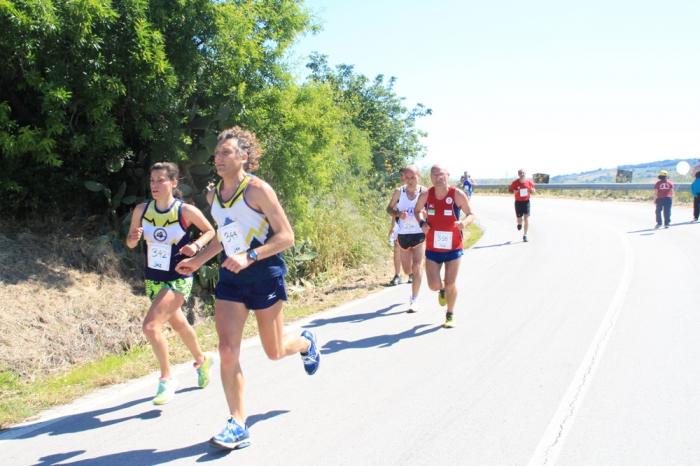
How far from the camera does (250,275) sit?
A: 14.2ft

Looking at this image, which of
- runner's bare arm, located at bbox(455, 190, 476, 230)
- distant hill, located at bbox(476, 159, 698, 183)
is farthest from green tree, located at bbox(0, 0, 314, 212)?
distant hill, located at bbox(476, 159, 698, 183)

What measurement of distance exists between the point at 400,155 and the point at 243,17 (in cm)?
1248

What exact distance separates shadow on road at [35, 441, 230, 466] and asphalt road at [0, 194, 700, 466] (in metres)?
0.01

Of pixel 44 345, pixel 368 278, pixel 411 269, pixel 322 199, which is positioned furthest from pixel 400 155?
pixel 44 345

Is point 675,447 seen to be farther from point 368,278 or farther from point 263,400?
point 368,278

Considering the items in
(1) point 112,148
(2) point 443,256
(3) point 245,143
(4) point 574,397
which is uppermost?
(1) point 112,148

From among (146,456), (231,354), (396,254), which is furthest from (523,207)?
(146,456)

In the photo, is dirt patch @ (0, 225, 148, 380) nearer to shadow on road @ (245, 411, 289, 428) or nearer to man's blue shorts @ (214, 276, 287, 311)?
shadow on road @ (245, 411, 289, 428)

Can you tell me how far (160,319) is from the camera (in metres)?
5.05

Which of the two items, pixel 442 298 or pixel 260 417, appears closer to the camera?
pixel 260 417

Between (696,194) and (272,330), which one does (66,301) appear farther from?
(696,194)

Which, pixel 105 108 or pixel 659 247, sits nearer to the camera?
pixel 105 108

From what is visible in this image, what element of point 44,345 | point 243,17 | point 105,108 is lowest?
point 44,345

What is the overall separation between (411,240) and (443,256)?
1.51m
